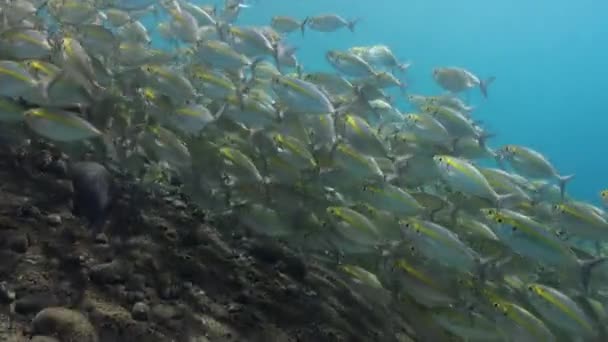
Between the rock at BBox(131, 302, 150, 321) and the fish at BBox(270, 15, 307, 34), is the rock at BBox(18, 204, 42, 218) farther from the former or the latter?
the fish at BBox(270, 15, 307, 34)

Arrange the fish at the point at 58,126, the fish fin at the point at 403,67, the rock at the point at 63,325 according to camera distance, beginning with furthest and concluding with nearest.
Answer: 1. the fish fin at the point at 403,67
2. the fish at the point at 58,126
3. the rock at the point at 63,325

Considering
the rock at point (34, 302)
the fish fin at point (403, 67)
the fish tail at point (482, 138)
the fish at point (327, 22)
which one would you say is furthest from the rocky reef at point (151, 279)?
the fish fin at point (403, 67)

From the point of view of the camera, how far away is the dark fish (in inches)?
179

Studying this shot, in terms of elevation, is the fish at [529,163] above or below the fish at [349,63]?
above

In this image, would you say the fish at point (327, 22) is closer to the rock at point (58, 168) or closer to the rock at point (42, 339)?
the rock at point (58, 168)

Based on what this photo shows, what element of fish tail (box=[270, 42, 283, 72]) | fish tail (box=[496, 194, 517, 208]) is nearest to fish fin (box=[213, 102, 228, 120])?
fish tail (box=[270, 42, 283, 72])

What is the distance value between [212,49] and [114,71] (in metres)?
1.02

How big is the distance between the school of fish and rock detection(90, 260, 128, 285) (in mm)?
979

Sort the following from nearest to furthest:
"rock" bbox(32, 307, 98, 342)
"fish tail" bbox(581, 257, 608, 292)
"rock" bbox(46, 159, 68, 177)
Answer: "rock" bbox(32, 307, 98, 342)
"fish tail" bbox(581, 257, 608, 292)
"rock" bbox(46, 159, 68, 177)

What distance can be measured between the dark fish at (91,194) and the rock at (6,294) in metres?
1.15

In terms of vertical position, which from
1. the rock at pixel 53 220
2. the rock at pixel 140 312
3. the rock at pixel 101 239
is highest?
the rock at pixel 140 312

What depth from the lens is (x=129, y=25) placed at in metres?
6.84

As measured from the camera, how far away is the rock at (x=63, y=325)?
3105 mm

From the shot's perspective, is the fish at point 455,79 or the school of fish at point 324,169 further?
the fish at point 455,79
